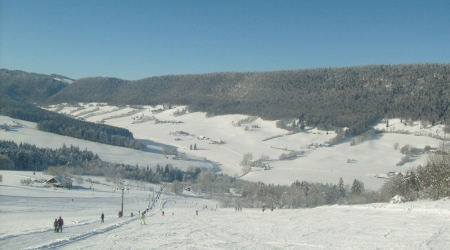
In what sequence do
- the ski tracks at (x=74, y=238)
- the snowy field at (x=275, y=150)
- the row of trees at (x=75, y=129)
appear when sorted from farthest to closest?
the row of trees at (x=75, y=129) → the snowy field at (x=275, y=150) → the ski tracks at (x=74, y=238)

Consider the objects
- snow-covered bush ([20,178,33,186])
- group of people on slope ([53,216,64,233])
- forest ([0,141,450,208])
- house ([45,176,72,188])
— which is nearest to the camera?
group of people on slope ([53,216,64,233])

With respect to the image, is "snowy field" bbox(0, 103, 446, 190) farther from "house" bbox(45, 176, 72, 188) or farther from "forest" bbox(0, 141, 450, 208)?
"house" bbox(45, 176, 72, 188)

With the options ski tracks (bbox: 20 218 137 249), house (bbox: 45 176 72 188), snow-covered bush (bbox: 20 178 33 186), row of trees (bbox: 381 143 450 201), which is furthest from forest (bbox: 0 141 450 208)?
ski tracks (bbox: 20 218 137 249)

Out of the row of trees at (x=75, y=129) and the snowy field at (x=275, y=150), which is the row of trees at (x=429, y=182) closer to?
the snowy field at (x=275, y=150)

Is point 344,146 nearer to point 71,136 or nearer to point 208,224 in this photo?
point 71,136

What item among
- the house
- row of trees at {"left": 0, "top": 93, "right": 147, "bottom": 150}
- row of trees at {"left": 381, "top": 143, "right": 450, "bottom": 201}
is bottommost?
the house

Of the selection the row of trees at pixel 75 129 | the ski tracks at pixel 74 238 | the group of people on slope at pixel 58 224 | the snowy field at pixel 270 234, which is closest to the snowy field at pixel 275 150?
the row of trees at pixel 75 129

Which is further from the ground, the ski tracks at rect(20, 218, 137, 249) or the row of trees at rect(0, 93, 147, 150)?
the row of trees at rect(0, 93, 147, 150)
